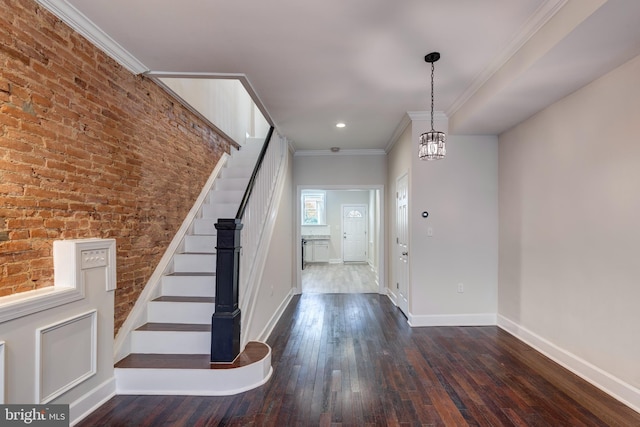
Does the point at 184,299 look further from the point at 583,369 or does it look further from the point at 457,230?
the point at 583,369

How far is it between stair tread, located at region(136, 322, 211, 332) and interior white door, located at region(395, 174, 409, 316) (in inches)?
105

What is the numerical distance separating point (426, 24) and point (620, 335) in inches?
105

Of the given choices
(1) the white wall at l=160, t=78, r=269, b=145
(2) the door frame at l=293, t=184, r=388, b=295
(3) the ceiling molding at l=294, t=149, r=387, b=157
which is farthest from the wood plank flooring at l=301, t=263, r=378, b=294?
(1) the white wall at l=160, t=78, r=269, b=145

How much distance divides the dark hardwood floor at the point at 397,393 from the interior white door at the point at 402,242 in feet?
3.21

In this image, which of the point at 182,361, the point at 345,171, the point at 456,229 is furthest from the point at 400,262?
the point at 182,361

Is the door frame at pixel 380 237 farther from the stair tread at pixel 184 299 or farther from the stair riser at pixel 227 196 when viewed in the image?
the stair tread at pixel 184 299

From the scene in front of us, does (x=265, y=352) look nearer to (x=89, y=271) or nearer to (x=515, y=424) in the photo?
(x=89, y=271)

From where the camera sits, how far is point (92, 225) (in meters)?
2.31

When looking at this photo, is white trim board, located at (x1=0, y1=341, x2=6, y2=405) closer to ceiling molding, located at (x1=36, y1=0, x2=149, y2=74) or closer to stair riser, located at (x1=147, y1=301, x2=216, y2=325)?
stair riser, located at (x1=147, y1=301, x2=216, y2=325)

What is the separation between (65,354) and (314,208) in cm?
858

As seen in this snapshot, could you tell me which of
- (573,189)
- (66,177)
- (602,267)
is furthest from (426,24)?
(66,177)

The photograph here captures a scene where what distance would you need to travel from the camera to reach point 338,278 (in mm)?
7551

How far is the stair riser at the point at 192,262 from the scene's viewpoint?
3.41 meters

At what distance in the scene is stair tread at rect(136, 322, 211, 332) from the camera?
9.07 ft
